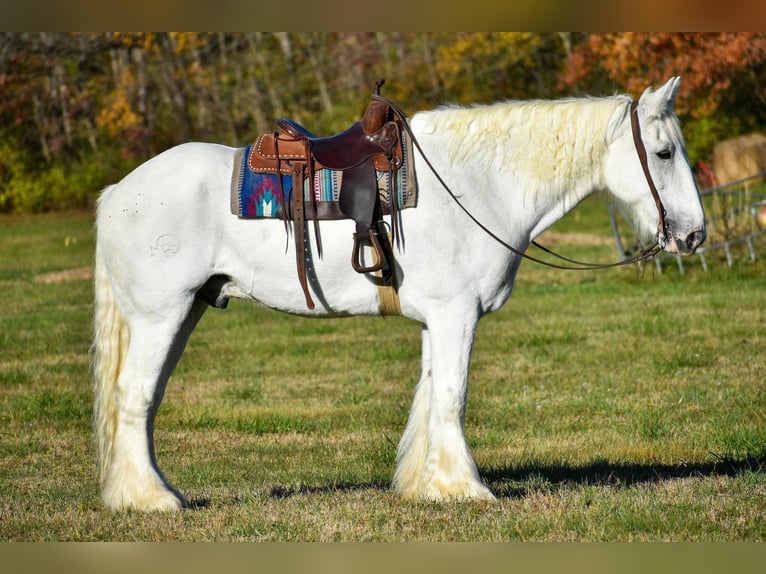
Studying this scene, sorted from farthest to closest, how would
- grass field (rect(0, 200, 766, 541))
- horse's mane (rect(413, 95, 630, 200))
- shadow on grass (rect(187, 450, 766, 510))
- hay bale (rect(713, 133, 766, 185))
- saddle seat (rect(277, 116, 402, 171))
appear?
hay bale (rect(713, 133, 766, 185)), shadow on grass (rect(187, 450, 766, 510)), horse's mane (rect(413, 95, 630, 200)), saddle seat (rect(277, 116, 402, 171)), grass field (rect(0, 200, 766, 541))

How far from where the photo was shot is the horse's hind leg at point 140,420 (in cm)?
563

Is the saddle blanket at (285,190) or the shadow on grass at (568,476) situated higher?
the saddle blanket at (285,190)

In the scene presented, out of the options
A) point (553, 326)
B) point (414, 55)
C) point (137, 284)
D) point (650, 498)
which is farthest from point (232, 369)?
point (414, 55)

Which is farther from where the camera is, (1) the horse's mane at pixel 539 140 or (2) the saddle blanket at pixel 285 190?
(1) the horse's mane at pixel 539 140

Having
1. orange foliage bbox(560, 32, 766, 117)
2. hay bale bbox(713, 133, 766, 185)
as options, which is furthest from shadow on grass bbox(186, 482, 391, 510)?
hay bale bbox(713, 133, 766, 185)

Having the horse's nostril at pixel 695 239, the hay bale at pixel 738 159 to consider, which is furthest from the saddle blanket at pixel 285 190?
the hay bale at pixel 738 159

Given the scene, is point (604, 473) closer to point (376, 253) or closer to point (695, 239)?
point (695, 239)

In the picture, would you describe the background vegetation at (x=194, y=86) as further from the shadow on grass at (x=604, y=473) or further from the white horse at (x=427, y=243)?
the white horse at (x=427, y=243)

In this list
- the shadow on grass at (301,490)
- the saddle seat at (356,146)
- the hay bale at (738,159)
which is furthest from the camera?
the hay bale at (738,159)

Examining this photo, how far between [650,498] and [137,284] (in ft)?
10.0

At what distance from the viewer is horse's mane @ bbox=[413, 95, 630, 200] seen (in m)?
5.79

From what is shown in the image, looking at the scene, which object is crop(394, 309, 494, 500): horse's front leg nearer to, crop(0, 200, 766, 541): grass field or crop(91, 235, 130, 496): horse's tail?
crop(0, 200, 766, 541): grass field

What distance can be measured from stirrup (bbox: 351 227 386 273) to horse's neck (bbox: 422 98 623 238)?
0.67 meters

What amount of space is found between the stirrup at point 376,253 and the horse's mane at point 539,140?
0.68m
